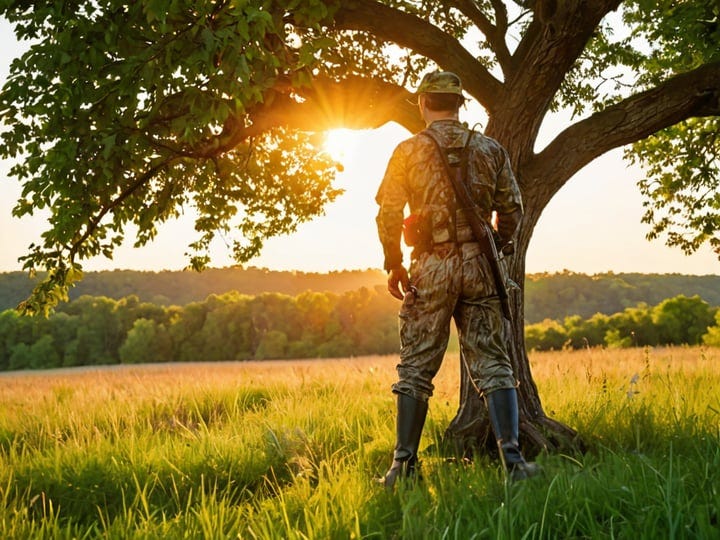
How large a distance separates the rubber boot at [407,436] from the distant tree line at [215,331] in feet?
223

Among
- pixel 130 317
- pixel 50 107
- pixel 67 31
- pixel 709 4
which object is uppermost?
pixel 709 4

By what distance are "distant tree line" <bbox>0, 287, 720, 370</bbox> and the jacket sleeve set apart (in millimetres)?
67917

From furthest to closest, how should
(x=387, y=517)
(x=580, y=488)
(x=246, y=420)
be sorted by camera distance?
1. (x=246, y=420)
2. (x=387, y=517)
3. (x=580, y=488)

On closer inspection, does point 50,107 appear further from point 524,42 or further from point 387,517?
point 524,42

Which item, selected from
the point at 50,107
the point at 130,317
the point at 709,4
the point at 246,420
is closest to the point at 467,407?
the point at 246,420

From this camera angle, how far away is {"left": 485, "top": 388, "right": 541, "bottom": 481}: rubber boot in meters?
4.27

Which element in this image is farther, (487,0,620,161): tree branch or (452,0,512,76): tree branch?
(452,0,512,76): tree branch

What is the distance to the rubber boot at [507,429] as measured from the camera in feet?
14.0

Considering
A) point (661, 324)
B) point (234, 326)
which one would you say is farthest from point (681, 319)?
point (234, 326)

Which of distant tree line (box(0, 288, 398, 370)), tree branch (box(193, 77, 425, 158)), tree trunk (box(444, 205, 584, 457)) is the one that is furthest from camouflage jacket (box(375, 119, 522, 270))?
distant tree line (box(0, 288, 398, 370))

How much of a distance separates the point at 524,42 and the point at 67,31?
187 inches

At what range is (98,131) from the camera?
556 centimetres

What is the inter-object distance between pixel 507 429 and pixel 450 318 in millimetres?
876

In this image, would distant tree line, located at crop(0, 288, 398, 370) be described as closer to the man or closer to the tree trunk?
the tree trunk
